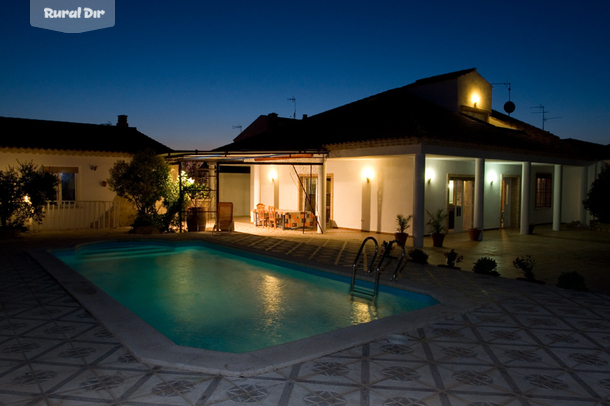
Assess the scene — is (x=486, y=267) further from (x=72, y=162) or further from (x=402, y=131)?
(x=72, y=162)

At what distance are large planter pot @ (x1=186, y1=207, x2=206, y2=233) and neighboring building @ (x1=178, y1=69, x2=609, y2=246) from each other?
72.1 inches

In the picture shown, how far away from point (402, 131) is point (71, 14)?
30.5 feet

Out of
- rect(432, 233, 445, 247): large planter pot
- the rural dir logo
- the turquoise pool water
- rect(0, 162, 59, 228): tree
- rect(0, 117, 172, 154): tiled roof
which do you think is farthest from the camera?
rect(0, 117, 172, 154): tiled roof

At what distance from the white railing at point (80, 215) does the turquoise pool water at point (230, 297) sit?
4.10 m

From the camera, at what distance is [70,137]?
628 inches

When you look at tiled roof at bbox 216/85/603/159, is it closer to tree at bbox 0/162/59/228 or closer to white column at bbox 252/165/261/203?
white column at bbox 252/165/261/203

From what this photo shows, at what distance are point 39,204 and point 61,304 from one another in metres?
8.63

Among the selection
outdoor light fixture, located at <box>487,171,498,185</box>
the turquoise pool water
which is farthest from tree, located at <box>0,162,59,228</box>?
outdoor light fixture, located at <box>487,171,498,185</box>

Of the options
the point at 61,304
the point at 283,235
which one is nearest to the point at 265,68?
the point at 283,235

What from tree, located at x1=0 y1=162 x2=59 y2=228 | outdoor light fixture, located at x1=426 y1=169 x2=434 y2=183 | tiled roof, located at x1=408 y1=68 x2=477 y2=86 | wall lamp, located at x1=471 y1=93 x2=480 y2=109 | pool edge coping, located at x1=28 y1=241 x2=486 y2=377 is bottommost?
pool edge coping, located at x1=28 y1=241 x2=486 y2=377

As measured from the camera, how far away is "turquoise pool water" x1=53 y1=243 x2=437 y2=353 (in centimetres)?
597

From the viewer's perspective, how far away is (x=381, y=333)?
15.2ft

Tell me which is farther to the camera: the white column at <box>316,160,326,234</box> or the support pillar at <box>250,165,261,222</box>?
the support pillar at <box>250,165,261,222</box>

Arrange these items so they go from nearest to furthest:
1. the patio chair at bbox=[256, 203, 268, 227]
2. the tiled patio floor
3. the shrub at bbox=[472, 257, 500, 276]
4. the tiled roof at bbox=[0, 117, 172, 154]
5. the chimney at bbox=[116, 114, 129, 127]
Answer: the tiled patio floor → the shrub at bbox=[472, 257, 500, 276] → the tiled roof at bbox=[0, 117, 172, 154] → the patio chair at bbox=[256, 203, 268, 227] → the chimney at bbox=[116, 114, 129, 127]
